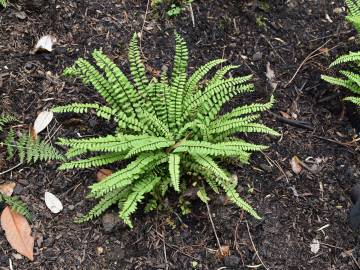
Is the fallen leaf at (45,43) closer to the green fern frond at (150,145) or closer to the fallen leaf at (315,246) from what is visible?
the green fern frond at (150,145)

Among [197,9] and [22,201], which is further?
[197,9]

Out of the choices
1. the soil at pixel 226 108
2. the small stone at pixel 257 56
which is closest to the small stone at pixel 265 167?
the soil at pixel 226 108

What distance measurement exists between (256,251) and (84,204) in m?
1.72

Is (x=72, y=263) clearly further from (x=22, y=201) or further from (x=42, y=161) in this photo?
(x=42, y=161)

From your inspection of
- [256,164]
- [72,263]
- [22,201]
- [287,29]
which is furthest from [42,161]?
[287,29]

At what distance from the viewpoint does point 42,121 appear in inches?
189

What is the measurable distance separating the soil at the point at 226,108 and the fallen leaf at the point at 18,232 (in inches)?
2.5

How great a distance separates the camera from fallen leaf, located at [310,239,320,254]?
4.65 metres

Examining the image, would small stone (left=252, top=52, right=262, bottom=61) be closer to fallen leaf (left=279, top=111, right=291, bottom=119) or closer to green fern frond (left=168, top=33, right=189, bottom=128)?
fallen leaf (left=279, top=111, right=291, bottom=119)

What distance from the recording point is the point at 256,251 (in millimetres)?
4547

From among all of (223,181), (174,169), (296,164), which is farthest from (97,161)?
(296,164)

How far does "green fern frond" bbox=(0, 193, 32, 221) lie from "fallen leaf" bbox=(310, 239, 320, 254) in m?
2.74

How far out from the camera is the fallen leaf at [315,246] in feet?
15.3

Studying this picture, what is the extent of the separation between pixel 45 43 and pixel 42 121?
95 centimetres
